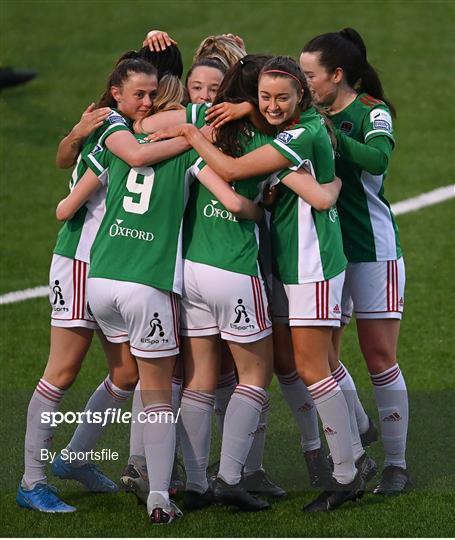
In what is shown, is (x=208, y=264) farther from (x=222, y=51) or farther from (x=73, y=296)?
(x=222, y=51)

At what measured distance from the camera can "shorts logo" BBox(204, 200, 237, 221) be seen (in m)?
5.77

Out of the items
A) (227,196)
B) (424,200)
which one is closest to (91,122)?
(227,196)

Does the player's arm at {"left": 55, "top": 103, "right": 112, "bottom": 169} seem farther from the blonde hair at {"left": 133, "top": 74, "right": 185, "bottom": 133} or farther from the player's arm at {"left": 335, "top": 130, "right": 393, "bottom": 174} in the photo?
the player's arm at {"left": 335, "top": 130, "right": 393, "bottom": 174}

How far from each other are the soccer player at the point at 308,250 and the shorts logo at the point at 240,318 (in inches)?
9.0

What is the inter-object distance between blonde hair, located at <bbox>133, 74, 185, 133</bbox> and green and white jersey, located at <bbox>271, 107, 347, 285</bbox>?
1.87 feet

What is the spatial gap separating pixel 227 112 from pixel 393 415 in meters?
1.86

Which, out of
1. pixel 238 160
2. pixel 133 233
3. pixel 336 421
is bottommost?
pixel 336 421

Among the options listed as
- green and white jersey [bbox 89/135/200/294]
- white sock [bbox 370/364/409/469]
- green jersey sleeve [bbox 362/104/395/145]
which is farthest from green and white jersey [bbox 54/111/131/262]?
white sock [bbox 370/364/409/469]

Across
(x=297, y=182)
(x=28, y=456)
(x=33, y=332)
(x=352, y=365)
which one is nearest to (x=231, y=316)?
(x=297, y=182)

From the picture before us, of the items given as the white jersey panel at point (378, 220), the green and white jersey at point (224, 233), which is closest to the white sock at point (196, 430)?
the green and white jersey at point (224, 233)

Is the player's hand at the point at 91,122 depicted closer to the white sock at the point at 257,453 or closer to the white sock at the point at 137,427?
the white sock at the point at 137,427

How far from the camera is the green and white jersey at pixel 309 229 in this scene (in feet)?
19.0

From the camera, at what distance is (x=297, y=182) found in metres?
5.71

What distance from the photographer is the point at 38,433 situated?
19.9 feet
